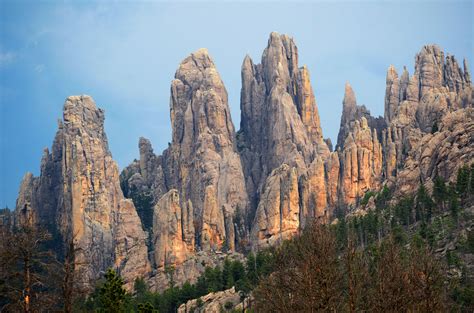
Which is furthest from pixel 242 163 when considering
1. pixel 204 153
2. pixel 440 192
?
pixel 440 192

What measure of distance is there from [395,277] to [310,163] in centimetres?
10299

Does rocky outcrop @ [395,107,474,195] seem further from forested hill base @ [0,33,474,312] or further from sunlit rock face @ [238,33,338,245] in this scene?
sunlit rock face @ [238,33,338,245]

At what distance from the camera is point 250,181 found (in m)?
147

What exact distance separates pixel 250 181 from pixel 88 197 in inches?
1354

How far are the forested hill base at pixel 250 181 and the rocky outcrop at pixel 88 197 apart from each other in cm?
29

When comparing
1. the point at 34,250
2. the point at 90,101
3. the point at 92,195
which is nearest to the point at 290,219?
the point at 92,195

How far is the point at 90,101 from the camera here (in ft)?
494

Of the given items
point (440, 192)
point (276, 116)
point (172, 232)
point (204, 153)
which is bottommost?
point (172, 232)

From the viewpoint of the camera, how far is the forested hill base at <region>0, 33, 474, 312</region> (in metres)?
101

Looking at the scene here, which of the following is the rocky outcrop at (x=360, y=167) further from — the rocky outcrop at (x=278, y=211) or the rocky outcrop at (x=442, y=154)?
the rocky outcrop at (x=442, y=154)

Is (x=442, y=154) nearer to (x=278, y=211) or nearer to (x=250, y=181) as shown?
(x=278, y=211)

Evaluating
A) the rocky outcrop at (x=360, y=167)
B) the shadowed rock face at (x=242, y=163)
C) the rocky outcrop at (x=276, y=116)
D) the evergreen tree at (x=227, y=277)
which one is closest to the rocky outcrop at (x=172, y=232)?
the shadowed rock face at (x=242, y=163)

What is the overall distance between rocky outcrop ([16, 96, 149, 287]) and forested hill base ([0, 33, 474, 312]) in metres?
0.29

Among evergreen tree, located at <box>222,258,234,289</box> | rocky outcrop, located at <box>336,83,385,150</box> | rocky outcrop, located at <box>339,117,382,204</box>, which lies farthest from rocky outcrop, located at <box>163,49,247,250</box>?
rocky outcrop, located at <box>336,83,385,150</box>
